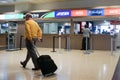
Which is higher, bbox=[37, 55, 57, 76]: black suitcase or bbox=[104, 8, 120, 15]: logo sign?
bbox=[104, 8, 120, 15]: logo sign

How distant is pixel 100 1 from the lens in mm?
12180

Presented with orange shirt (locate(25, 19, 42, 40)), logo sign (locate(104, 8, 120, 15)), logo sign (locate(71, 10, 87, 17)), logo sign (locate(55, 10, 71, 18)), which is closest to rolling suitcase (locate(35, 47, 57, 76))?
orange shirt (locate(25, 19, 42, 40))

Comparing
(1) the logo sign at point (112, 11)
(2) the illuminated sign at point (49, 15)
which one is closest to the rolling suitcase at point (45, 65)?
(1) the logo sign at point (112, 11)

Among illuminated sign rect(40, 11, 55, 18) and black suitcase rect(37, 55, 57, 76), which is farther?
illuminated sign rect(40, 11, 55, 18)

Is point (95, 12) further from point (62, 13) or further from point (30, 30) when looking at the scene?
point (30, 30)

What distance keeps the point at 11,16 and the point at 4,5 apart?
1.13 metres

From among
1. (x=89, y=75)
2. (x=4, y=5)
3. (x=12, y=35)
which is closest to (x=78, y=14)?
(x=12, y=35)

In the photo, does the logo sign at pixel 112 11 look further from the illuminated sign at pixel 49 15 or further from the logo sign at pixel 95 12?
the illuminated sign at pixel 49 15

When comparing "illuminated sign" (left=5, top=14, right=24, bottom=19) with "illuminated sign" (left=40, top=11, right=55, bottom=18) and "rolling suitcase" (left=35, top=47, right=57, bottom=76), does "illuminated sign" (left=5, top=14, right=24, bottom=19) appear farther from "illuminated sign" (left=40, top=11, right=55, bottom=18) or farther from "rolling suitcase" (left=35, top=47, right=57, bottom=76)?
"rolling suitcase" (left=35, top=47, right=57, bottom=76)

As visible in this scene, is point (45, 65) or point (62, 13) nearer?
point (45, 65)

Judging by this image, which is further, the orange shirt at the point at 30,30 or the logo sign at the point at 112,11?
the logo sign at the point at 112,11

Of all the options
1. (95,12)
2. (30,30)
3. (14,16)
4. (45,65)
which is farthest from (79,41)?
(45,65)

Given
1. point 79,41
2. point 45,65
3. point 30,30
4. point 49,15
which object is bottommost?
point 45,65

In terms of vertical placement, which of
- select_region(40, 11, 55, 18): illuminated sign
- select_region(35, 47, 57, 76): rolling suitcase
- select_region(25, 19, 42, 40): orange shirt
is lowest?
select_region(35, 47, 57, 76): rolling suitcase
